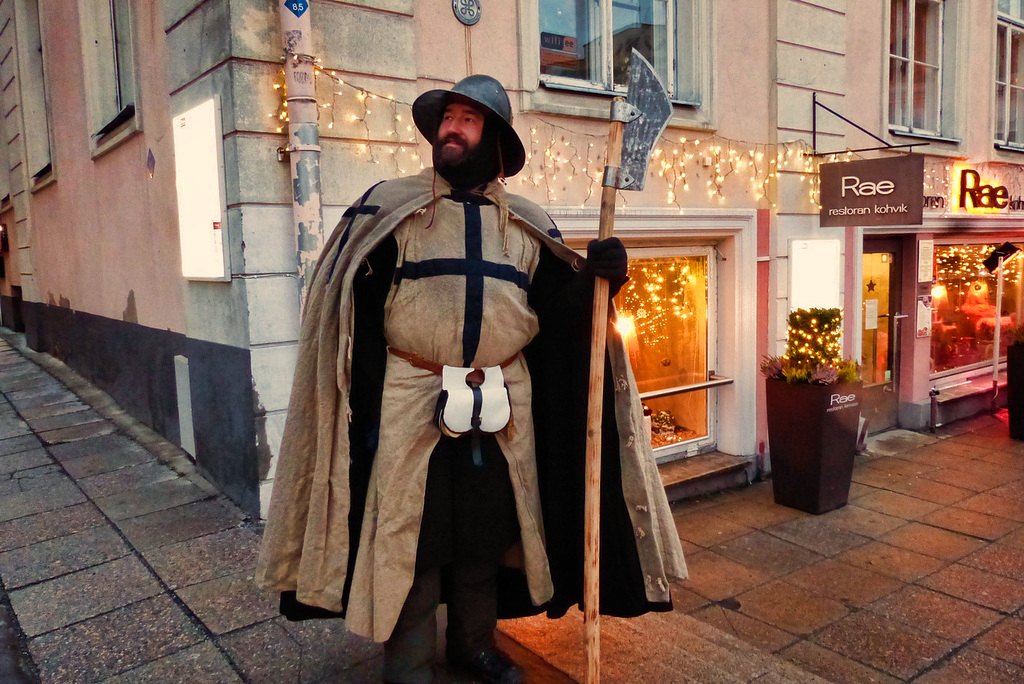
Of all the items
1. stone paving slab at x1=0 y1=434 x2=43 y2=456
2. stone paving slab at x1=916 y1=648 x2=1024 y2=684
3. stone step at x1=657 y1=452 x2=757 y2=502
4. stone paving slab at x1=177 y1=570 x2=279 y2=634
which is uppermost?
stone paving slab at x1=0 y1=434 x2=43 y2=456

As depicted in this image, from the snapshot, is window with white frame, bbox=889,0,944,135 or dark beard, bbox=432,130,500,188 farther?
window with white frame, bbox=889,0,944,135

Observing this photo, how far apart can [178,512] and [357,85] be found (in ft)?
8.81

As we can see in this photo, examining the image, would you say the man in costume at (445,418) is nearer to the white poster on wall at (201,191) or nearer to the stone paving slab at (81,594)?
the stone paving slab at (81,594)

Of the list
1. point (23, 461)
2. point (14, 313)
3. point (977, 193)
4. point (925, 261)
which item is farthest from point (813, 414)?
point (14, 313)

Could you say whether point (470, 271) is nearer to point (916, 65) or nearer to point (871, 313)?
point (871, 313)

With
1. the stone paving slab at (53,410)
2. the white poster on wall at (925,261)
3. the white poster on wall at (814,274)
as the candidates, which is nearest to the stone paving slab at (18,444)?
the stone paving slab at (53,410)

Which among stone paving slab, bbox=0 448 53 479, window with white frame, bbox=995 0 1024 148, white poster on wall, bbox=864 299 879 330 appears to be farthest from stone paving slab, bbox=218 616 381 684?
window with white frame, bbox=995 0 1024 148

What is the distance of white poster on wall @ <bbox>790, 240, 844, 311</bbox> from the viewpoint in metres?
6.88

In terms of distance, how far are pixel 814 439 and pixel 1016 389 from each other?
367cm

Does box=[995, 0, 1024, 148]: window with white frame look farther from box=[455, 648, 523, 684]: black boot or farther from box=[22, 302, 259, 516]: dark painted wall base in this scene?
box=[455, 648, 523, 684]: black boot

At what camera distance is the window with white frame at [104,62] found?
21.1 ft

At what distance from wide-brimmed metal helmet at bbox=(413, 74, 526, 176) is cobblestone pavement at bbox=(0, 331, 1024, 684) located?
1.88 meters

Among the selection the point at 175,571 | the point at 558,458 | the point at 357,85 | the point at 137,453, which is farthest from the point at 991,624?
the point at 137,453

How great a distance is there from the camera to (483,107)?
2488 mm
